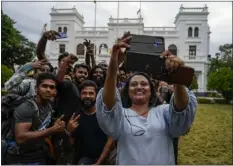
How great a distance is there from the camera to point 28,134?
1.76 m

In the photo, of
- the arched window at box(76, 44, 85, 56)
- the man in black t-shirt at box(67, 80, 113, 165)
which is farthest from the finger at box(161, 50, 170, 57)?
the arched window at box(76, 44, 85, 56)

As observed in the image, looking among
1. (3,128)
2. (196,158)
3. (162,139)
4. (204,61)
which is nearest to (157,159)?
(162,139)

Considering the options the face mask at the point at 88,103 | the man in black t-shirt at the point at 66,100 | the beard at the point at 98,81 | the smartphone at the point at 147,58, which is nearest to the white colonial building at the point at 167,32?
the beard at the point at 98,81

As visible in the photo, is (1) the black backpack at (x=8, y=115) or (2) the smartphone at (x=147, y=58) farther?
(1) the black backpack at (x=8, y=115)

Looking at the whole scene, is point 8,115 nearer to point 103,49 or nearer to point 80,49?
point 103,49

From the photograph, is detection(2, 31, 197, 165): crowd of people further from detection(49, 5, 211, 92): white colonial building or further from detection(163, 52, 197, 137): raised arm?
detection(49, 5, 211, 92): white colonial building

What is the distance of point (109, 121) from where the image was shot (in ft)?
4.72

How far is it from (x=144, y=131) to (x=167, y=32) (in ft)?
95.1

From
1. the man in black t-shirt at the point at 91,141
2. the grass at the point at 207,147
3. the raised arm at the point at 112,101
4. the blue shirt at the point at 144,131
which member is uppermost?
the raised arm at the point at 112,101

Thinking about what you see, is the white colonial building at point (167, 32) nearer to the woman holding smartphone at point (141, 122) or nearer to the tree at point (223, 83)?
the tree at point (223, 83)

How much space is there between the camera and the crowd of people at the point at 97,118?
1.44m

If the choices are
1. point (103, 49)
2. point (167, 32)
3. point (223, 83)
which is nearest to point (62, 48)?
point (103, 49)

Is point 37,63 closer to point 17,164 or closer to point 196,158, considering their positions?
point 17,164

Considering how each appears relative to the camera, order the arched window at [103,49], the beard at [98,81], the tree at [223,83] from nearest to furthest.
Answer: the beard at [98,81] → the tree at [223,83] → the arched window at [103,49]
